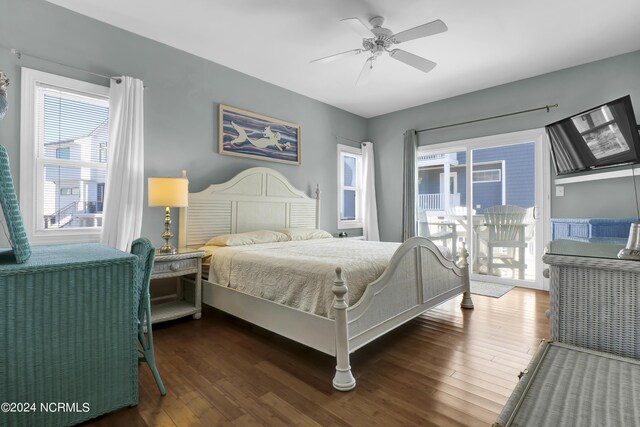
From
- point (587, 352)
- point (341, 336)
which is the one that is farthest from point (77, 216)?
point (587, 352)

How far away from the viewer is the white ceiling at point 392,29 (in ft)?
8.86

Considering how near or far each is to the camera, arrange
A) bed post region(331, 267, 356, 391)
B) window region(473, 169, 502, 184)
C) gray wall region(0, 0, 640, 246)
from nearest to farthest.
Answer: bed post region(331, 267, 356, 391)
gray wall region(0, 0, 640, 246)
window region(473, 169, 502, 184)

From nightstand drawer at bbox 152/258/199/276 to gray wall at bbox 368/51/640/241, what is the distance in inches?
144

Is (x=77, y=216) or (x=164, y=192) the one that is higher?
(x=164, y=192)

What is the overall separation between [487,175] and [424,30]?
112 inches

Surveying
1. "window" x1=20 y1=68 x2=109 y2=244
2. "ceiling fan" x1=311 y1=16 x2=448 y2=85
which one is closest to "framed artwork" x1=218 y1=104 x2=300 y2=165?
"window" x1=20 y1=68 x2=109 y2=244

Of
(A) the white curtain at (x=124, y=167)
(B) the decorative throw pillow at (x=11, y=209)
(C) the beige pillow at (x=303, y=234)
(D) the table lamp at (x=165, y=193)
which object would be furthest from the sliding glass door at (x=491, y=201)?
(B) the decorative throw pillow at (x=11, y=209)

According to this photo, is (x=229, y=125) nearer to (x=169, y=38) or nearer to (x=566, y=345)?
(x=169, y=38)

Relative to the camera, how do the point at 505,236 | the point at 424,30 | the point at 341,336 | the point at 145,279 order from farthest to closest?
the point at 505,236 → the point at 424,30 → the point at 341,336 → the point at 145,279

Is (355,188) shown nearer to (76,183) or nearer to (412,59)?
(412,59)

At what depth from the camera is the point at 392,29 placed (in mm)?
3062

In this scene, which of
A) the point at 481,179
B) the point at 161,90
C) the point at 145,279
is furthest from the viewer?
the point at 481,179

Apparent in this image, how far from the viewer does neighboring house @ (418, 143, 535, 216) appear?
4.30 m

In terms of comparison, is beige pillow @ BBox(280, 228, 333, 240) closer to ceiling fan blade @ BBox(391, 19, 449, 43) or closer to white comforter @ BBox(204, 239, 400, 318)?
white comforter @ BBox(204, 239, 400, 318)
